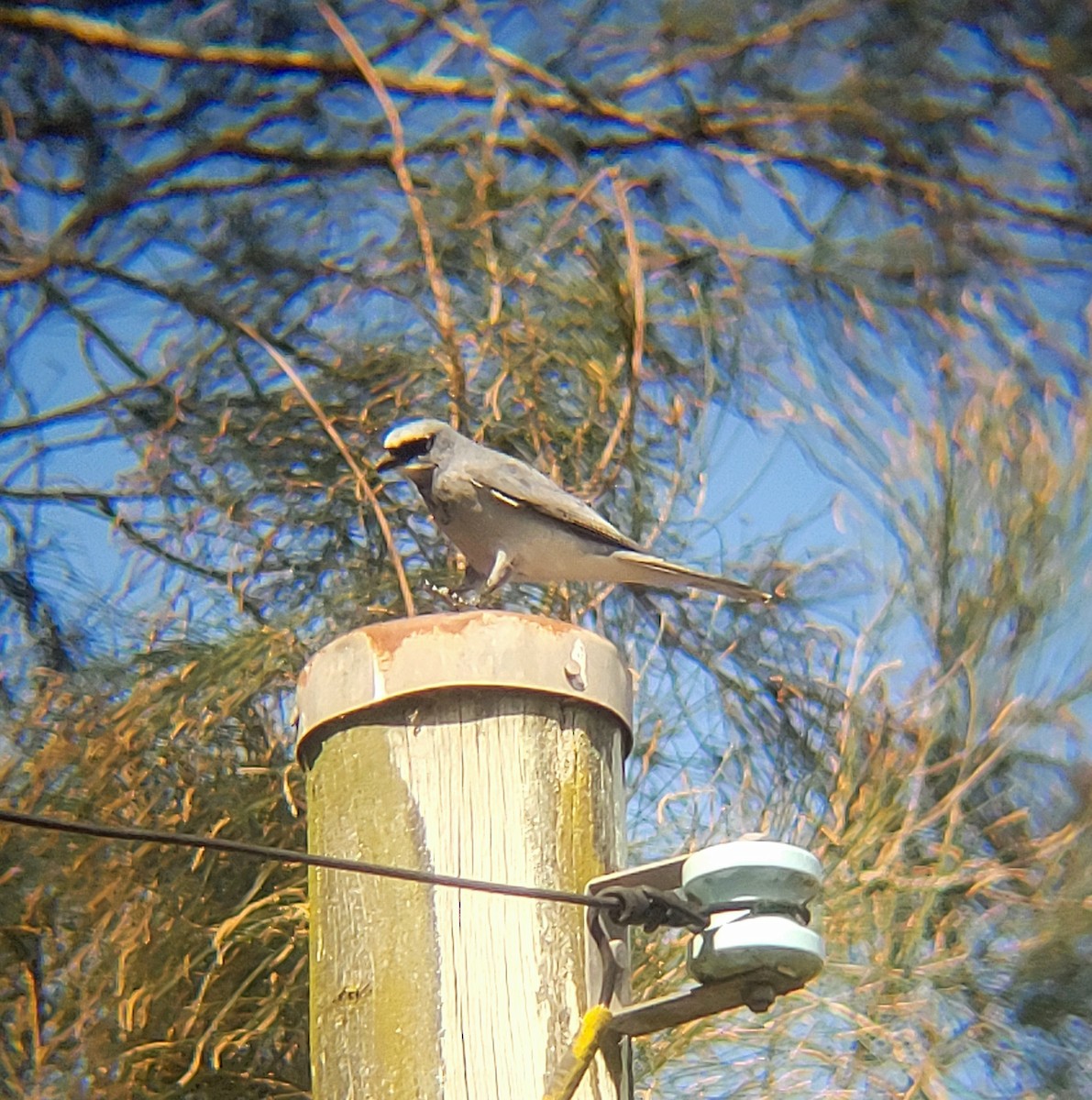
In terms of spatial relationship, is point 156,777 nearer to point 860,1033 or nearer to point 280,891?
point 280,891

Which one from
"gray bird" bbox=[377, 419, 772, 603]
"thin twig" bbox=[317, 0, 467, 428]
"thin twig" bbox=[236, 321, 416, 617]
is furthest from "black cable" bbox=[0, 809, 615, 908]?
"thin twig" bbox=[317, 0, 467, 428]

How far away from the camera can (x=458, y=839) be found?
1047 mm

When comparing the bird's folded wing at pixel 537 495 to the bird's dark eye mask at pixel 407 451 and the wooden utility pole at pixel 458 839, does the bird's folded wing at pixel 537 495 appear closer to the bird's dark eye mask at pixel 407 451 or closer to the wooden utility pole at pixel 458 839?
the bird's dark eye mask at pixel 407 451

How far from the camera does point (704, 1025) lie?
6.04 feet

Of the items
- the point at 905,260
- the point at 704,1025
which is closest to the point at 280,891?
the point at 704,1025

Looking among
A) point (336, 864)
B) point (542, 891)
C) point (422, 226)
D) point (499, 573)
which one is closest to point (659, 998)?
point (542, 891)

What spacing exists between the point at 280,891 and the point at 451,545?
51 cm

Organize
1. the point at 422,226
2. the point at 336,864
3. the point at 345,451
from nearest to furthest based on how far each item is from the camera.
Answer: the point at 336,864 < the point at 345,451 < the point at 422,226

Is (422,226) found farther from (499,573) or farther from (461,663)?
(461,663)

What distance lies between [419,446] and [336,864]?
3.42 ft

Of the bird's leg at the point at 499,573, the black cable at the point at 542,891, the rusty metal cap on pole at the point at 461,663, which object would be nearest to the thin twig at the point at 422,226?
the bird's leg at the point at 499,573

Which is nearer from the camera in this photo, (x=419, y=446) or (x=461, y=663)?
(x=461, y=663)

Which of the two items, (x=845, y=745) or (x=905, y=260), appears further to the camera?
(x=905, y=260)

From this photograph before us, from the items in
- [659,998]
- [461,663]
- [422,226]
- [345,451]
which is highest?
[422,226]
